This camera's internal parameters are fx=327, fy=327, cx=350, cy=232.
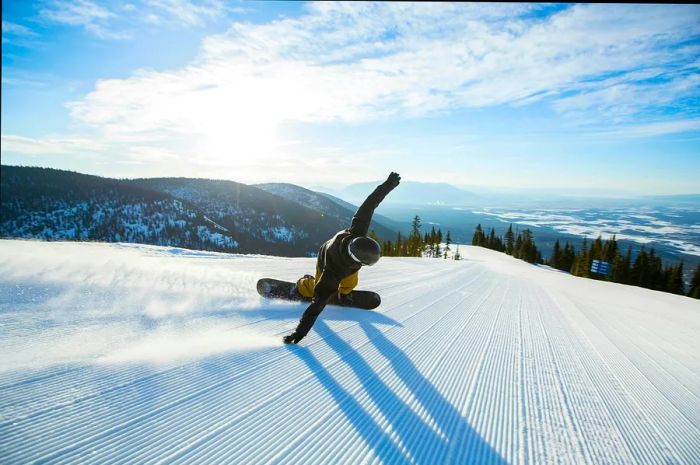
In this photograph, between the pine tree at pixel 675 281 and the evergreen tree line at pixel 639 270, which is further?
the evergreen tree line at pixel 639 270

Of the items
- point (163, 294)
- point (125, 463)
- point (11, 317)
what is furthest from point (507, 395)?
point (11, 317)

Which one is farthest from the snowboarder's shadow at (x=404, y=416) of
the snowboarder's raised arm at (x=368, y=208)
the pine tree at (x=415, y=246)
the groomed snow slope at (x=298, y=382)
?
the pine tree at (x=415, y=246)

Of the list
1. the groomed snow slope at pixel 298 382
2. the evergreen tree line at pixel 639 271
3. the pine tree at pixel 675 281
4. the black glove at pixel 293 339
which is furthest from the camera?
the evergreen tree line at pixel 639 271

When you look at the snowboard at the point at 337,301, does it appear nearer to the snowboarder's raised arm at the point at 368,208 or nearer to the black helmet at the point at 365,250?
the snowboarder's raised arm at the point at 368,208

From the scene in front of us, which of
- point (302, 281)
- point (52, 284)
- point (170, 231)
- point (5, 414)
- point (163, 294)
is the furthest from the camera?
point (170, 231)

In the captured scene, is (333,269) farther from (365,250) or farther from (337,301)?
(337,301)

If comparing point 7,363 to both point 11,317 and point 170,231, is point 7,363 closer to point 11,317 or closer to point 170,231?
point 11,317

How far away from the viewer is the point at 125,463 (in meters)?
1.68

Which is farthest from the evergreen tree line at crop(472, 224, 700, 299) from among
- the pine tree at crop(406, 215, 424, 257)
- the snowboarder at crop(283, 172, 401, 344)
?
the snowboarder at crop(283, 172, 401, 344)

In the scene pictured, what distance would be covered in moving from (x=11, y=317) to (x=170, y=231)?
195 m

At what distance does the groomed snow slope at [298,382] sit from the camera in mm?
1969

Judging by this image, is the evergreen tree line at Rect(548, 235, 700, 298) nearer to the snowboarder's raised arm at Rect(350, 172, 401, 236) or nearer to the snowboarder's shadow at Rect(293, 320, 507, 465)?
the snowboarder's raised arm at Rect(350, 172, 401, 236)

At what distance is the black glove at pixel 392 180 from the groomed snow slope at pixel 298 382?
1.86 metres

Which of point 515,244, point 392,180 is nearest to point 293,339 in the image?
point 392,180
